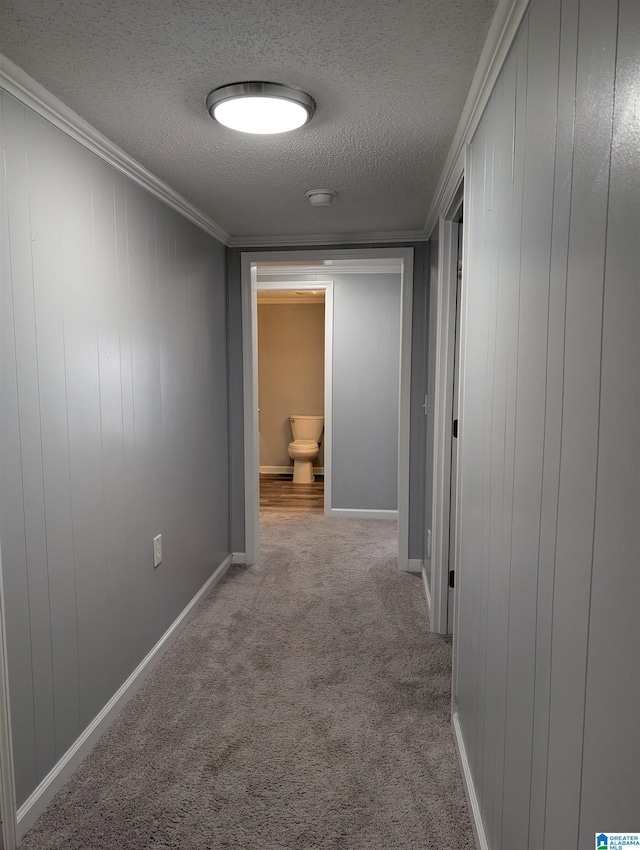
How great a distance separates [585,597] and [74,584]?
1.71 m

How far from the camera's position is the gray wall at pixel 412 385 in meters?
3.70

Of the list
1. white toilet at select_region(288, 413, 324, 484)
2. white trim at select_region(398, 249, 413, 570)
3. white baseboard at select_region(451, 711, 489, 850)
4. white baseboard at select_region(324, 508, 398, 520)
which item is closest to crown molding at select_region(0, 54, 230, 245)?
white trim at select_region(398, 249, 413, 570)

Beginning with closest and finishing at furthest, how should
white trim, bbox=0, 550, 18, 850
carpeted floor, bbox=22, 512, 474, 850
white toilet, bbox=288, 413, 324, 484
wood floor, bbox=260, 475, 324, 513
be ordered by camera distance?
white trim, bbox=0, 550, 18, 850 → carpeted floor, bbox=22, 512, 474, 850 → wood floor, bbox=260, 475, 324, 513 → white toilet, bbox=288, 413, 324, 484

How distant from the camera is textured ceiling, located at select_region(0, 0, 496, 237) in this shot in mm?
1306

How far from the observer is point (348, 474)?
521 cm

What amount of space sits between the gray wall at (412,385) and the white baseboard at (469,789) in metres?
1.77

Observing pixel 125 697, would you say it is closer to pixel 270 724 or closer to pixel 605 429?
pixel 270 724

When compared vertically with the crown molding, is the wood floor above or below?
below

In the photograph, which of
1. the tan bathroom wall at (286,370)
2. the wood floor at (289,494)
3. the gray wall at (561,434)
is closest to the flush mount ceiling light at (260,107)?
the gray wall at (561,434)

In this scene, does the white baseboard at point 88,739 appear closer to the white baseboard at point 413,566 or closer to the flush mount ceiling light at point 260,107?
the white baseboard at point 413,566

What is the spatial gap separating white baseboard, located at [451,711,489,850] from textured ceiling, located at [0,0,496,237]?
2.11 metres

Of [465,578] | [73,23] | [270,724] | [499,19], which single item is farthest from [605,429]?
[270,724]

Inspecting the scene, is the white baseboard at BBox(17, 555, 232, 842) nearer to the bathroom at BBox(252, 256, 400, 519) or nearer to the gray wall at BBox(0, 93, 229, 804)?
the gray wall at BBox(0, 93, 229, 804)

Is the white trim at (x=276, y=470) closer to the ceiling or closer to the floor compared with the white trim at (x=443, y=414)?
closer to the floor
